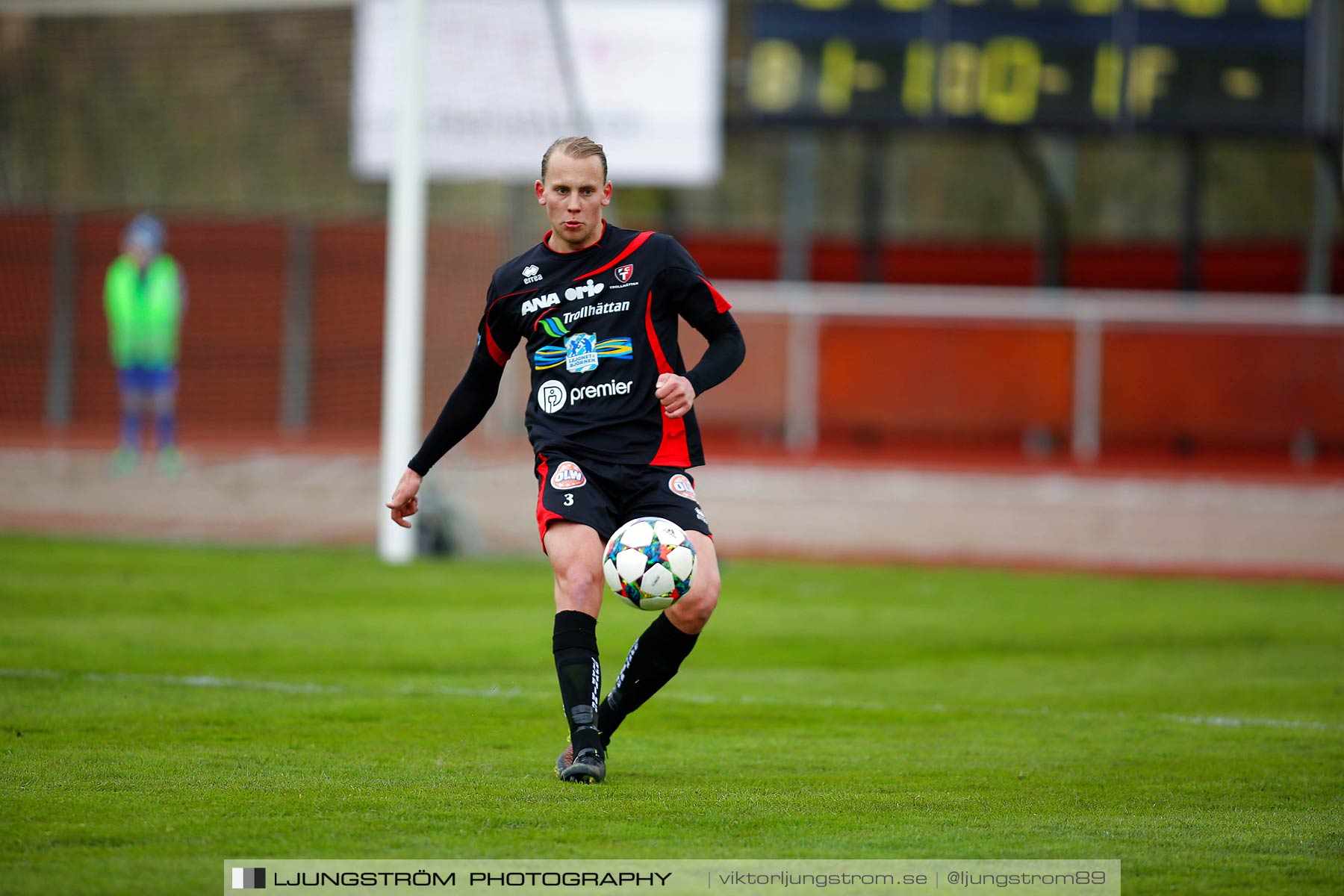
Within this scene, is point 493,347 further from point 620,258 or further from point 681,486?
point 681,486

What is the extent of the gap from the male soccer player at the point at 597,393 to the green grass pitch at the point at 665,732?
1.76 ft

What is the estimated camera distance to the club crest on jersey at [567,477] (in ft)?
17.7

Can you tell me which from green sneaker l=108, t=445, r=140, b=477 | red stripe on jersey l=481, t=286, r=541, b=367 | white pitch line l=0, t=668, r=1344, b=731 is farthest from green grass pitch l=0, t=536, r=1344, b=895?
green sneaker l=108, t=445, r=140, b=477

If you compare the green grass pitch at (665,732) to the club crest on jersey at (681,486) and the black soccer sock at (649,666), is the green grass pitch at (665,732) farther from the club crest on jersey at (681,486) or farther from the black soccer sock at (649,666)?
the club crest on jersey at (681,486)

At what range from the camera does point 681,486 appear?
18.0 feet

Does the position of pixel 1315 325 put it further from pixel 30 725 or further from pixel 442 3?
pixel 30 725

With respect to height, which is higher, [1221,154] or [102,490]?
[1221,154]

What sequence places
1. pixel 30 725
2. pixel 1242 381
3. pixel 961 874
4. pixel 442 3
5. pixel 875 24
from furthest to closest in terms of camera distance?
pixel 1242 381 < pixel 875 24 < pixel 442 3 < pixel 30 725 < pixel 961 874

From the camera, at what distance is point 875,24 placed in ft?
54.7

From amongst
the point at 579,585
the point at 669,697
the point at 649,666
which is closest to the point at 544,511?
the point at 579,585

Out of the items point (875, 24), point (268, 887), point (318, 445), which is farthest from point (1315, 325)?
point (268, 887)

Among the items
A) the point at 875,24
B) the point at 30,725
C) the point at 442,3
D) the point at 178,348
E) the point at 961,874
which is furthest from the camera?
the point at 178,348

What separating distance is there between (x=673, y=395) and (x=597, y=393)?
1.53 feet

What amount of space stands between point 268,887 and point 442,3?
1179cm
